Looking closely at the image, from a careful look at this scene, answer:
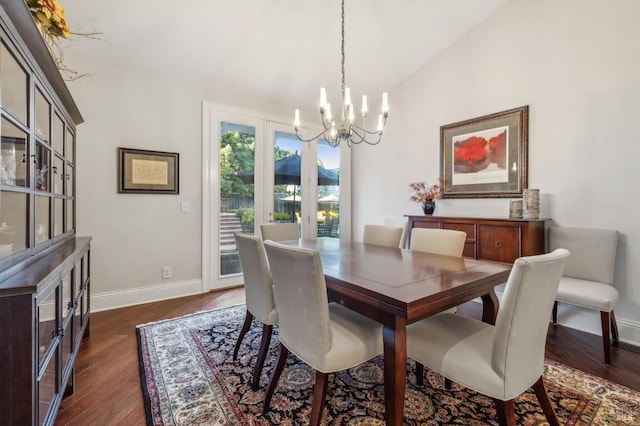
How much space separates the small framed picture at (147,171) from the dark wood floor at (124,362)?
1255 millimetres

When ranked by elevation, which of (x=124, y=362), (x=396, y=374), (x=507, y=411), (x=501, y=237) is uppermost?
(x=501, y=237)

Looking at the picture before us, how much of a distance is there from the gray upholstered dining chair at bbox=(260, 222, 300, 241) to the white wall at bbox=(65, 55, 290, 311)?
104 centimetres

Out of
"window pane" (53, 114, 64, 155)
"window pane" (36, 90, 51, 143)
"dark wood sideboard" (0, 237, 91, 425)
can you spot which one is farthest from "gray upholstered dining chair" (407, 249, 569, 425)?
"window pane" (53, 114, 64, 155)

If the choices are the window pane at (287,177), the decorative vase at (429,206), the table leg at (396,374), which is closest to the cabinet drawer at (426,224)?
the decorative vase at (429,206)

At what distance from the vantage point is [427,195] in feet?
11.8

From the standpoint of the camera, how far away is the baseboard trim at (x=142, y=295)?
295cm

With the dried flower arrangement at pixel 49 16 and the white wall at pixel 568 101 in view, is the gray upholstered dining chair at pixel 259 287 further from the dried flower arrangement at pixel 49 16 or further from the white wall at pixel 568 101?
the white wall at pixel 568 101

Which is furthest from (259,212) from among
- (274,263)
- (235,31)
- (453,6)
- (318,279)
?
(453,6)

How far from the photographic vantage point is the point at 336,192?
477 centimetres

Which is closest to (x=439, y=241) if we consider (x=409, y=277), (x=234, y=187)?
(x=409, y=277)

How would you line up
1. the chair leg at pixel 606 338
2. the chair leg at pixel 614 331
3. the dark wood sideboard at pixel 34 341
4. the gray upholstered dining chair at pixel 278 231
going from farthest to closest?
the gray upholstered dining chair at pixel 278 231 < the chair leg at pixel 614 331 < the chair leg at pixel 606 338 < the dark wood sideboard at pixel 34 341

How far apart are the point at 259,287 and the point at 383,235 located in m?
1.38

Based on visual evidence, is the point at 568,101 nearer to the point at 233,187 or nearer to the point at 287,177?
the point at 287,177

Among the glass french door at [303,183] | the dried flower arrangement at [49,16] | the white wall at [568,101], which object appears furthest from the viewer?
the glass french door at [303,183]
